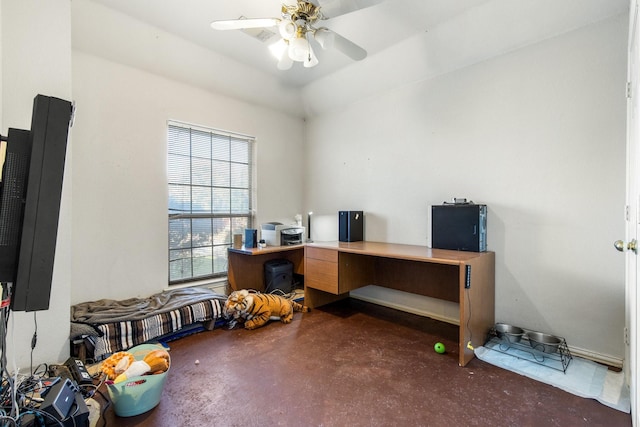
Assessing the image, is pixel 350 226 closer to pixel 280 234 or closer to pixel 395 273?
pixel 395 273

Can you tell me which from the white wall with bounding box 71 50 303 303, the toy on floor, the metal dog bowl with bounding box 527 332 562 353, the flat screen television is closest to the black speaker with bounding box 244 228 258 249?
the white wall with bounding box 71 50 303 303

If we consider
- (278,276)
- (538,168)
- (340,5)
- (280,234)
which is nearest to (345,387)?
(278,276)

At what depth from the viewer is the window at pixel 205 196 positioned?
3121 millimetres

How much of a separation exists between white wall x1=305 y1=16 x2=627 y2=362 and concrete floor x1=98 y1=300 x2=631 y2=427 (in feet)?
2.45

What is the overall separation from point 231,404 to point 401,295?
6.96 feet

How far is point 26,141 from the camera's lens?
2.97 ft

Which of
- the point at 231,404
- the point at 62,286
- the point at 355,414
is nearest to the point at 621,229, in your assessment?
the point at 355,414

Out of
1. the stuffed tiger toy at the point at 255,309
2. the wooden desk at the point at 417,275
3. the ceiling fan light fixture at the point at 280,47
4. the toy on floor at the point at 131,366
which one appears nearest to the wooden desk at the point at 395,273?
the wooden desk at the point at 417,275

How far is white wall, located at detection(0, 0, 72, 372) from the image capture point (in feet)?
5.80

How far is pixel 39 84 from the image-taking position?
6.11 ft

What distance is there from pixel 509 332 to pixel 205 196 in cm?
326

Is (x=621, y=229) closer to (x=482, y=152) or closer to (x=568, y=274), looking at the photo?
(x=568, y=274)

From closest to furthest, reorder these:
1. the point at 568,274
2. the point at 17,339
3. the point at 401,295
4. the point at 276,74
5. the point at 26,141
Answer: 1. the point at 26,141
2. the point at 17,339
3. the point at 568,274
4. the point at 401,295
5. the point at 276,74

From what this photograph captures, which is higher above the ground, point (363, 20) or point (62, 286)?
point (363, 20)
